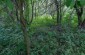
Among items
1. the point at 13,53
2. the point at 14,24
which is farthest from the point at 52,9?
the point at 13,53

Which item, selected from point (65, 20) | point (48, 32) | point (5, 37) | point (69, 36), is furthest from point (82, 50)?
point (65, 20)

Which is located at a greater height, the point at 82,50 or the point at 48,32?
the point at 48,32

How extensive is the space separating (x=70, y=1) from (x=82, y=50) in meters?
3.87

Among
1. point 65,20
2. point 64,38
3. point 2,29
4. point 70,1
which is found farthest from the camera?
point 65,20

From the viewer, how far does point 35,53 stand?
4414 mm

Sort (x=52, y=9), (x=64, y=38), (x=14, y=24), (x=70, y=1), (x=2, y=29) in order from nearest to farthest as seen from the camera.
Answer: (x=70, y=1) → (x=64, y=38) → (x=2, y=29) → (x=14, y=24) → (x=52, y=9)

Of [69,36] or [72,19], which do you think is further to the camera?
[72,19]

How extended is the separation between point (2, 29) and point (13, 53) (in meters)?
1.72

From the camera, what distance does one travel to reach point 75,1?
101 cm

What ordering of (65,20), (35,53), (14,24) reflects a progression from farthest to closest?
(65,20), (14,24), (35,53)

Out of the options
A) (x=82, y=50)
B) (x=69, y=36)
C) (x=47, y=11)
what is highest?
(x=47, y=11)

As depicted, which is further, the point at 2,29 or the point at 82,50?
the point at 2,29

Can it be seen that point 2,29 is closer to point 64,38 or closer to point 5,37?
point 5,37

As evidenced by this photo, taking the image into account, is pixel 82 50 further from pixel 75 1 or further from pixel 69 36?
pixel 75 1
